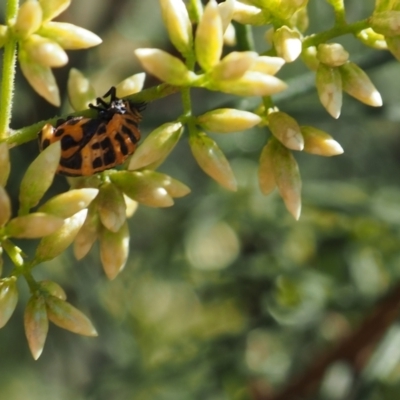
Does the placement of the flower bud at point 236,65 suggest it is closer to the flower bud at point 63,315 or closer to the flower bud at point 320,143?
the flower bud at point 320,143

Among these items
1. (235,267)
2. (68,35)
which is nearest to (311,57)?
(68,35)

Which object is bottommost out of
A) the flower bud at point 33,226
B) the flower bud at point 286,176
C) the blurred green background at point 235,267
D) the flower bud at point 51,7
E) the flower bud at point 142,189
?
the blurred green background at point 235,267

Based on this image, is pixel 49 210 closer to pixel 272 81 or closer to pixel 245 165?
pixel 272 81

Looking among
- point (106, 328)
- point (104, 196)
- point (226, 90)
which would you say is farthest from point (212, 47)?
point (106, 328)

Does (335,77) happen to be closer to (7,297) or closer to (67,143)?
(67,143)

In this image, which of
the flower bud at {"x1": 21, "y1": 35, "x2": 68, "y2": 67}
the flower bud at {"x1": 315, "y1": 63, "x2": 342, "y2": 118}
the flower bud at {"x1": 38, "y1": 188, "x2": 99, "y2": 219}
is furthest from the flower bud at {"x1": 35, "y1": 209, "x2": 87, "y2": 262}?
the flower bud at {"x1": 315, "y1": 63, "x2": 342, "y2": 118}

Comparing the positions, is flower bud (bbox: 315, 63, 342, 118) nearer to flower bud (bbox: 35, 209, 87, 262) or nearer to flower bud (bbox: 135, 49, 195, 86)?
flower bud (bbox: 135, 49, 195, 86)

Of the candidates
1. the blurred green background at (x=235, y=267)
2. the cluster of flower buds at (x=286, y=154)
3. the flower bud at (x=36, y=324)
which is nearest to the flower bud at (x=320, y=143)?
the cluster of flower buds at (x=286, y=154)
